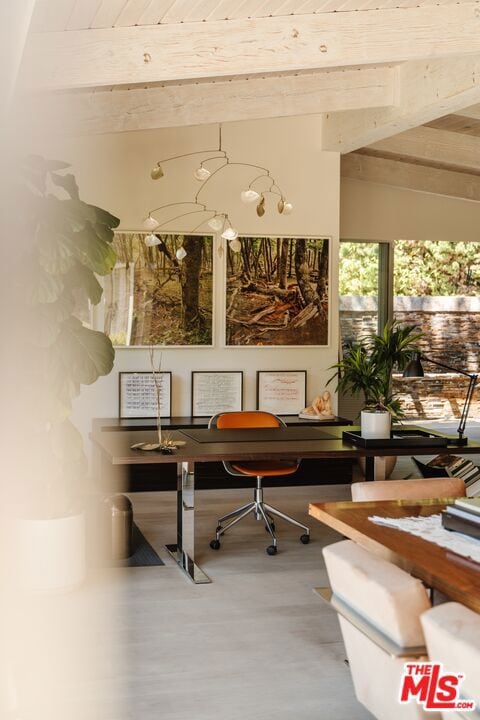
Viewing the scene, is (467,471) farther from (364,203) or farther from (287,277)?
(364,203)

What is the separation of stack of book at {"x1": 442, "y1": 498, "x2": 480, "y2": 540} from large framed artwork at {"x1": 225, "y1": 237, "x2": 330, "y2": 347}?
536cm

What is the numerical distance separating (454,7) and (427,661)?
4.13 metres

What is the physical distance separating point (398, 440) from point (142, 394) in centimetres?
312

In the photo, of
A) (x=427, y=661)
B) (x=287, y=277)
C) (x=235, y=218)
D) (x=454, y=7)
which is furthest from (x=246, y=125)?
(x=427, y=661)

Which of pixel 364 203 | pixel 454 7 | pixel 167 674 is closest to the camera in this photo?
pixel 167 674

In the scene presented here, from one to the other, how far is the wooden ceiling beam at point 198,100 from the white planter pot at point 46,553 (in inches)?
132

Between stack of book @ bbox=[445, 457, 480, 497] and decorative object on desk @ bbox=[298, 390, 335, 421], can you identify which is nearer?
stack of book @ bbox=[445, 457, 480, 497]

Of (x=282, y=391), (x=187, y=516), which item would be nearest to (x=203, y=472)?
(x=282, y=391)

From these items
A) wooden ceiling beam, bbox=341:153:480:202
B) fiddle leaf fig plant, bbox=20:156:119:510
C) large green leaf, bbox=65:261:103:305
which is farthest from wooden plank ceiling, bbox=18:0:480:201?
wooden ceiling beam, bbox=341:153:480:202

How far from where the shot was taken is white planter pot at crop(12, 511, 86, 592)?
465 centimetres

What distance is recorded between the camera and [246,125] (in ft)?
26.4

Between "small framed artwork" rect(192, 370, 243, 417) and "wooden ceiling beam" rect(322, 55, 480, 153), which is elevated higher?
"wooden ceiling beam" rect(322, 55, 480, 153)

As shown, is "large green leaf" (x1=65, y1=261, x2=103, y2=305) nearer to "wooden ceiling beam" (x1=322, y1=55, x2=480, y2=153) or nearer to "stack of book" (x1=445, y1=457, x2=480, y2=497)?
"wooden ceiling beam" (x1=322, y1=55, x2=480, y2=153)

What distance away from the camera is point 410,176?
9539 millimetres
